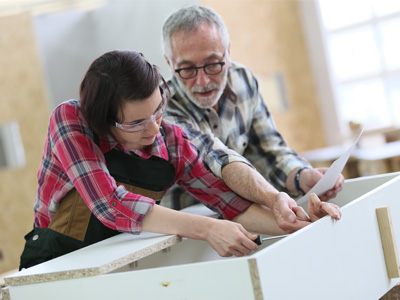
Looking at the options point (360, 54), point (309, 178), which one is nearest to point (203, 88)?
point (309, 178)

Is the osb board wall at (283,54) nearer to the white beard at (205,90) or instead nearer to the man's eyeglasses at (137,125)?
the white beard at (205,90)

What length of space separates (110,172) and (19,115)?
497 centimetres

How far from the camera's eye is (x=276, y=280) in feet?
3.50

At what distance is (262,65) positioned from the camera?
7.82 metres

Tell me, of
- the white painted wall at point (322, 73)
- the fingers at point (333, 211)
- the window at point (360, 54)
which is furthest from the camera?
the white painted wall at point (322, 73)

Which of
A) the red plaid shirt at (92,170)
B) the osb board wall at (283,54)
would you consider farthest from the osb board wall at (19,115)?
the red plaid shirt at (92,170)

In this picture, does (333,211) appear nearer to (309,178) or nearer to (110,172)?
(110,172)

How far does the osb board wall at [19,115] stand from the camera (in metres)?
6.14

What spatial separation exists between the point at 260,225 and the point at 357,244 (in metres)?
0.38

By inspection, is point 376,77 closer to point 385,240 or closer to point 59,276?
point 385,240

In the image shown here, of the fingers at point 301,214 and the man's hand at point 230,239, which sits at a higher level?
the man's hand at point 230,239

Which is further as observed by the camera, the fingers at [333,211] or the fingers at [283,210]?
the fingers at [283,210]

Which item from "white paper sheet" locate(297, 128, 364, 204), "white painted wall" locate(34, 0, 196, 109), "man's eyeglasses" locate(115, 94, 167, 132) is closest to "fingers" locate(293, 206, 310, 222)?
"white paper sheet" locate(297, 128, 364, 204)

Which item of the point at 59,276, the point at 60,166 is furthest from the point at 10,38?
the point at 59,276
